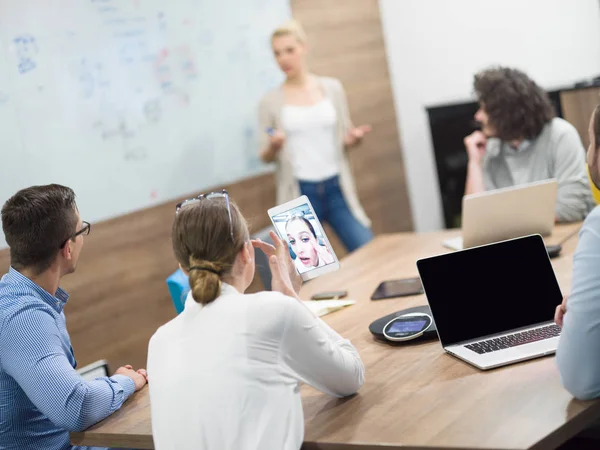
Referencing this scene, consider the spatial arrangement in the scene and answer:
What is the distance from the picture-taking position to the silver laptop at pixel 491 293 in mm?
2186

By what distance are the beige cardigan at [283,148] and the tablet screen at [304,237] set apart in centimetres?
240

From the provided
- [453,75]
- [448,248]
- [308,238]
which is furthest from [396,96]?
[308,238]

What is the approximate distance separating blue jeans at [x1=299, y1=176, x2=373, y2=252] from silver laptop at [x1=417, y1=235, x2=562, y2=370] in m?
2.63

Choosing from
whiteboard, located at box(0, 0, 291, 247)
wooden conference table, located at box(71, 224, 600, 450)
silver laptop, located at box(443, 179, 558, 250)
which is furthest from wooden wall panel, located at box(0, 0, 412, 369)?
wooden conference table, located at box(71, 224, 600, 450)

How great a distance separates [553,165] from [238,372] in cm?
228

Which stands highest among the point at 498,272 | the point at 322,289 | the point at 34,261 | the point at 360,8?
the point at 360,8

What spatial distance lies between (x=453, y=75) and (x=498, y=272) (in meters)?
3.89

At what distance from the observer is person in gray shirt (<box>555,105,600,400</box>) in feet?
5.58

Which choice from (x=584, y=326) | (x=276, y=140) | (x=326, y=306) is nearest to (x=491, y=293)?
(x=584, y=326)

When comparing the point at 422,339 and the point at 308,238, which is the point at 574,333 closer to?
the point at 422,339

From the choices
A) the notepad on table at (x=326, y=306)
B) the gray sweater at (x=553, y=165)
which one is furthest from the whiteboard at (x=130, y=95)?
the gray sweater at (x=553, y=165)

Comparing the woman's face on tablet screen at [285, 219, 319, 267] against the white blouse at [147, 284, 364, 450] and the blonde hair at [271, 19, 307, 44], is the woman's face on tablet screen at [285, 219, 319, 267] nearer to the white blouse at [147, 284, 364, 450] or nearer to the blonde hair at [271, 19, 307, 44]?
the white blouse at [147, 284, 364, 450]

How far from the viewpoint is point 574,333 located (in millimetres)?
1737

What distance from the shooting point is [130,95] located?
14.4ft
